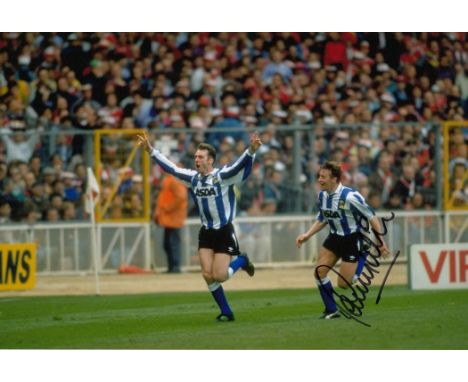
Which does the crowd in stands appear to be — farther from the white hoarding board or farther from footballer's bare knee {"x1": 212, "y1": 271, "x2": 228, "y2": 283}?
footballer's bare knee {"x1": 212, "y1": 271, "x2": 228, "y2": 283}

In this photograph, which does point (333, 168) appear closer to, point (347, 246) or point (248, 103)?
point (347, 246)

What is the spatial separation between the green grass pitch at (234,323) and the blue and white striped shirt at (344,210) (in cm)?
113

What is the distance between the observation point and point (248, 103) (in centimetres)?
2481

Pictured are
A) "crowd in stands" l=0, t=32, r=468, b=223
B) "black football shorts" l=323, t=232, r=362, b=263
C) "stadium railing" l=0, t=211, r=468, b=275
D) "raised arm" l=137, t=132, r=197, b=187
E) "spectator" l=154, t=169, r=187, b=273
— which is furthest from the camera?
"crowd in stands" l=0, t=32, r=468, b=223

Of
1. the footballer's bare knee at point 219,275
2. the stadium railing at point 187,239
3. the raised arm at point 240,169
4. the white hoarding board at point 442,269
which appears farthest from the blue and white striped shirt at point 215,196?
the stadium railing at point 187,239

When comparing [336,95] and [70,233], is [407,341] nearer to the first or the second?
[70,233]

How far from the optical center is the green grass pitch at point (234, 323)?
1230cm

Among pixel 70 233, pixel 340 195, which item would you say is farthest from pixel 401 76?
pixel 340 195

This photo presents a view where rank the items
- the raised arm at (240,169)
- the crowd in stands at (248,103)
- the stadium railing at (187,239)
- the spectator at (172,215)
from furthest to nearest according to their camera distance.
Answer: the crowd in stands at (248,103), the stadium railing at (187,239), the spectator at (172,215), the raised arm at (240,169)

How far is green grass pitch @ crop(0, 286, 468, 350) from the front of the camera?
12.3 meters

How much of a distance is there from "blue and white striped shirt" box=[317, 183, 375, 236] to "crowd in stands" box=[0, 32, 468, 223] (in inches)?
334

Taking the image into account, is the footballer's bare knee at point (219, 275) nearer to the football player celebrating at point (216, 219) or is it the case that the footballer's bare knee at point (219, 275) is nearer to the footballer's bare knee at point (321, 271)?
the football player celebrating at point (216, 219)

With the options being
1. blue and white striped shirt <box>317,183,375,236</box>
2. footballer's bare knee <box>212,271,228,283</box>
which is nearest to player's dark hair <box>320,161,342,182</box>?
blue and white striped shirt <box>317,183,375,236</box>

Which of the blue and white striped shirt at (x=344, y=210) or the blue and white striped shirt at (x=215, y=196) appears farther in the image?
the blue and white striped shirt at (x=215, y=196)
